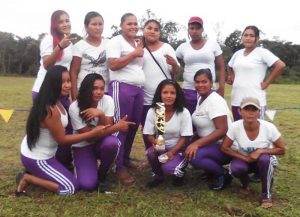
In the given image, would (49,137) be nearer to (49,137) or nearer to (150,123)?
(49,137)

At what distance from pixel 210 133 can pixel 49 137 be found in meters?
1.67

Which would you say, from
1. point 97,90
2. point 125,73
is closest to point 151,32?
point 125,73

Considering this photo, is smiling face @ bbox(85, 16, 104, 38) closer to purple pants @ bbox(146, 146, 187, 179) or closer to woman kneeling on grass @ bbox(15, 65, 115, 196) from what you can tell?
woman kneeling on grass @ bbox(15, 65, 115, 196)

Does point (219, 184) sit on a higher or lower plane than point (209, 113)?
lower

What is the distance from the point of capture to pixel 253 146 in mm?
3994

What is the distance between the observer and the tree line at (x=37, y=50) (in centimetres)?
4331

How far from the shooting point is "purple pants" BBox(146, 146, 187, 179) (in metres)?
4.23

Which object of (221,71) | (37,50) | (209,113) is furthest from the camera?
(37,50)

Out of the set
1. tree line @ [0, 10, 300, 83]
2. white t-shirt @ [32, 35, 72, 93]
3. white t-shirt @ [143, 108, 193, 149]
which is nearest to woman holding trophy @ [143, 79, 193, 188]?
white t-shirt @ [143, 108, 193, 149]

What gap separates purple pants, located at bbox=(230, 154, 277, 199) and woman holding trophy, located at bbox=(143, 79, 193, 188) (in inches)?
22.2

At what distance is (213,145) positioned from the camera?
14.2 ft

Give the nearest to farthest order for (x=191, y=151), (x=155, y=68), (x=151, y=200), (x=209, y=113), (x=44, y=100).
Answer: (x=44, y=100), (x=151, y=200), (x=191, y=151), (x=209, y=113), (x=155, y=68)

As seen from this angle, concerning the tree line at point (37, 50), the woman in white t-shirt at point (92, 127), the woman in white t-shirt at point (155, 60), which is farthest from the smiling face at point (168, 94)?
the tree line at point (37, 50)

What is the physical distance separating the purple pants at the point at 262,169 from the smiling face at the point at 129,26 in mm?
1766
